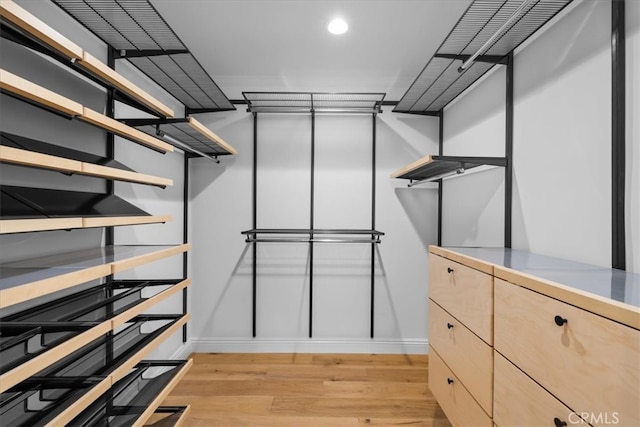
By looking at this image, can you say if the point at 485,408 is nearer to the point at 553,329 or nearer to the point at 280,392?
the point at 553,329

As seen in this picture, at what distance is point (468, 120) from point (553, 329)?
1734 millimetres

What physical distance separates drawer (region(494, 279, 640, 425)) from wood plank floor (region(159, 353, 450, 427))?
3.76 feet

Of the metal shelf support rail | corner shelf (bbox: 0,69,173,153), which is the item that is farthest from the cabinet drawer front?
corner shelf (bbox: 0,69,173,153)

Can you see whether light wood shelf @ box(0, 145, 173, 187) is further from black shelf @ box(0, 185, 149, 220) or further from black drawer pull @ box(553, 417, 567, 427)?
black drawer pull @ box(553, 417, 567, 427)

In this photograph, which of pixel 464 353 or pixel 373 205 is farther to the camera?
pixel 373 205

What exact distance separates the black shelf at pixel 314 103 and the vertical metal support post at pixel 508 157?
796 mm

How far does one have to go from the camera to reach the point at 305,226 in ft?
8.91

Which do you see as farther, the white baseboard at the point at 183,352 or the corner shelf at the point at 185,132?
the white baseboard at the point at 183,352

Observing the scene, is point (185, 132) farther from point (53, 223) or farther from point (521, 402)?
point (521, 402)

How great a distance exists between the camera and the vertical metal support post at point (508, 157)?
1728 mm

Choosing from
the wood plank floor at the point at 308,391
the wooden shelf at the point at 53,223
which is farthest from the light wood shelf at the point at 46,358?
the wood plank floor at the point at 308,391

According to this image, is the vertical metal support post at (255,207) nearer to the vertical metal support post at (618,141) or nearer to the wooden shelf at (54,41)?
the wooden shelf at (54,41)

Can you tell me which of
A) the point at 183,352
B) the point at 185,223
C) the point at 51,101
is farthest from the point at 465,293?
the point at 183,352

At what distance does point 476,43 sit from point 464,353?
1.53 m
